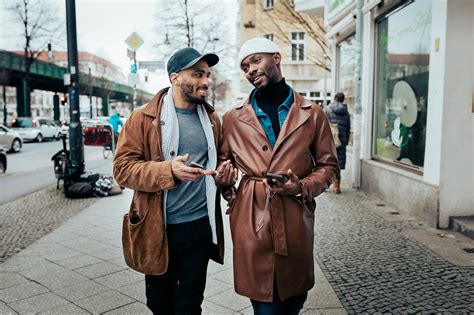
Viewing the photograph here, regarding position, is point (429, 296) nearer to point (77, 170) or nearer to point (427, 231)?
point (427, 231)

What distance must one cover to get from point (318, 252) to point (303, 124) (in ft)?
10.5

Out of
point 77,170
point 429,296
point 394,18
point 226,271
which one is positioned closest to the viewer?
point 429,296

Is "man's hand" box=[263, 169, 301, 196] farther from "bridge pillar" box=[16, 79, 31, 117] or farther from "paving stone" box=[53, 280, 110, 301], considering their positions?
"bridge pillar" box=[16, 79, 31, 117]

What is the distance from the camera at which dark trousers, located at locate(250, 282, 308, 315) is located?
247 centimetres

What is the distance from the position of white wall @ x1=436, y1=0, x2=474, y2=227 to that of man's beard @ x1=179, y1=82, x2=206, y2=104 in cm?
465

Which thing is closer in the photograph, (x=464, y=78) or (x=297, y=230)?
(x=297, y=230)

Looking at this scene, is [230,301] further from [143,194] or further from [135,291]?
[143,194]

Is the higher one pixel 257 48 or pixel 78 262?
pixel 257 48

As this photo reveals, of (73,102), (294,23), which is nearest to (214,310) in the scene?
(73,102)

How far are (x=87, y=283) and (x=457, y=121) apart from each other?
510 centimetres

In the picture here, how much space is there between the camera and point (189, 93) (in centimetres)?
269

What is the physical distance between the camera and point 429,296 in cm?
392

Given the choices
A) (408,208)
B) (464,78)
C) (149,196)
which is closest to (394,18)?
(464,78)

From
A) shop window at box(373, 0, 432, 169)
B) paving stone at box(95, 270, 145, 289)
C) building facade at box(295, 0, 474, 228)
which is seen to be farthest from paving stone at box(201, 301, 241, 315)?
shop window at box(373, 0, 432, 169)
